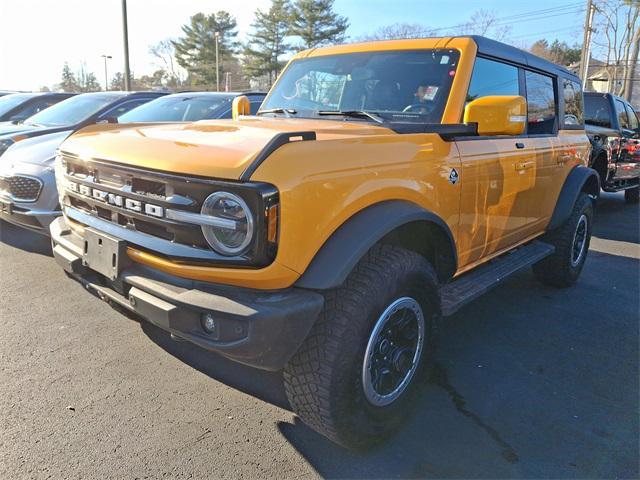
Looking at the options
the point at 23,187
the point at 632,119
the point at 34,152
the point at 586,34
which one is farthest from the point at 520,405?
the point at 586,34

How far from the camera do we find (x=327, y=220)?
81.8 inches

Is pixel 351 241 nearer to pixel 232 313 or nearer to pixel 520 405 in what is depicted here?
pixel 232 313

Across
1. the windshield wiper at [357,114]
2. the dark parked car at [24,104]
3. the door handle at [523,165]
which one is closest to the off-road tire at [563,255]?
the door handle at [523,165]

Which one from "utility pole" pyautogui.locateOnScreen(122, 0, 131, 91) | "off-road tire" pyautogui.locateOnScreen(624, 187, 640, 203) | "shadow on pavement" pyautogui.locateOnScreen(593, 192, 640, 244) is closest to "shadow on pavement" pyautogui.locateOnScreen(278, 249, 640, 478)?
"shadow on pavement" pyautogui.locateOnScreen(593, 192, 640, 244)

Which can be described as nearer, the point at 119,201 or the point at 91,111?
→ the point at 119,201

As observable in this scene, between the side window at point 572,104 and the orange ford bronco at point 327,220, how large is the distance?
1414 millimetres

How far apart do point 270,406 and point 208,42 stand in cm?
6026

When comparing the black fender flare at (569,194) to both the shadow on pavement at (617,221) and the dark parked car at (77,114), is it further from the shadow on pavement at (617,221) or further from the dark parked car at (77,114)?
the dark parked car at (77,114)

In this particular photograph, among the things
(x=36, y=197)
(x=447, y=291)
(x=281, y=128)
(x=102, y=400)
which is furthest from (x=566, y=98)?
(x=36, y=197)

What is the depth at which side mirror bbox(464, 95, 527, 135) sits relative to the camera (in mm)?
2703

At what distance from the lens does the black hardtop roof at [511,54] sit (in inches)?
128

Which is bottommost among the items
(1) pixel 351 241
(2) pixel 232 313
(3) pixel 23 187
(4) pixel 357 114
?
(2) pixel 232 313

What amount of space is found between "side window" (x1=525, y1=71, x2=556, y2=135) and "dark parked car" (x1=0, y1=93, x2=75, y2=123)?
10.2m

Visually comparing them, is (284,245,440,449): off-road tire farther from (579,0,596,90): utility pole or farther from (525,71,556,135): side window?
(579,0,596,90): utility pole
